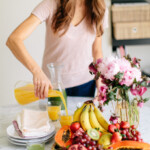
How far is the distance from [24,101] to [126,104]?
625 mm

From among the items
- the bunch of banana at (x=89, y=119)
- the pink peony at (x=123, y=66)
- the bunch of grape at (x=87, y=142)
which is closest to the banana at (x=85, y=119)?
the bunch of banana at (x=89, y=119)

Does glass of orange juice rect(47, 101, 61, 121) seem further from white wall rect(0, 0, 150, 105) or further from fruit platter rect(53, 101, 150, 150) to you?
white wall rect(0, 0, 150, 105)

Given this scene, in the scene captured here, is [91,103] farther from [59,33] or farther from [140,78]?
[59,33]

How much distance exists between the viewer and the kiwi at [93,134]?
1042mm

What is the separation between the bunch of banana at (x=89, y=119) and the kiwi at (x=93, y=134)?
0.16ft

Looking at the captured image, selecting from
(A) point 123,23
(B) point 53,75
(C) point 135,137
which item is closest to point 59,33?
(B) point 53,75

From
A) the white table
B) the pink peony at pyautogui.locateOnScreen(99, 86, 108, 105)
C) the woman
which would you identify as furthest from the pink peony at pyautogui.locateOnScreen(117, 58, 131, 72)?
the woman

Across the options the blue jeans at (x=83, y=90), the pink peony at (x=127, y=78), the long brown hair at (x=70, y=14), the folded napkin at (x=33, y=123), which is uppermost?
the long brown hair at (x=70, y=14)

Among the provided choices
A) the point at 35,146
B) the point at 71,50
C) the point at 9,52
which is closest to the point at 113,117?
the point at 35,146

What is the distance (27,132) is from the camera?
1159mm

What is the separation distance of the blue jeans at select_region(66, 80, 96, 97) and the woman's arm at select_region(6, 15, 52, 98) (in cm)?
50

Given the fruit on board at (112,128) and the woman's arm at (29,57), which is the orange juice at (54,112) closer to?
the woman's arm at (29,57)

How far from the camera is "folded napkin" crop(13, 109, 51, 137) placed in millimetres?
1167

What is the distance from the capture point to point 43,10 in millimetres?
1629
